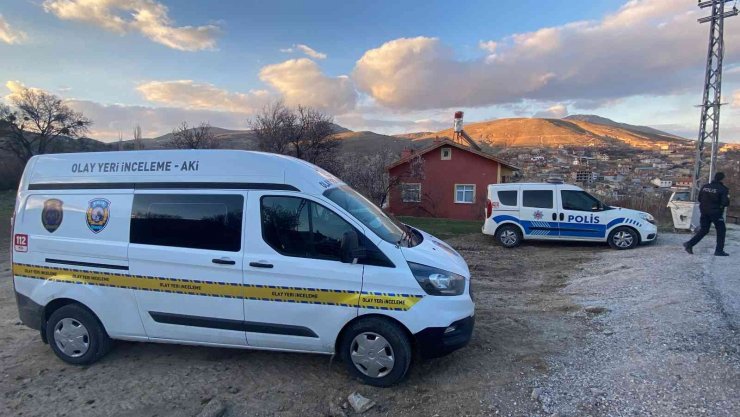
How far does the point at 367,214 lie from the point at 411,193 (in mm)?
25105

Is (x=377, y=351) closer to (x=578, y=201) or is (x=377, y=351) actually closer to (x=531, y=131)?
(x=578, y=201)

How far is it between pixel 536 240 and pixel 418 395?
982cm

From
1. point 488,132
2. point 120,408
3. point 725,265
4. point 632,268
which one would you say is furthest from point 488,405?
point 488,132

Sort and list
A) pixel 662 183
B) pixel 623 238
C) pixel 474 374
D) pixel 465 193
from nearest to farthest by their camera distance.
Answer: pixel 474 374
pixel 623 238
pixel 662 183
pixel 465 193

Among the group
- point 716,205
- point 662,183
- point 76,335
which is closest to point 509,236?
point 716,205

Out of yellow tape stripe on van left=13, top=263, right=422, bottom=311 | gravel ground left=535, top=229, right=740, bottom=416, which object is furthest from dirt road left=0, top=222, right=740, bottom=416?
yellow tape stripe on van left=13, top=263, right=422, bottom=311

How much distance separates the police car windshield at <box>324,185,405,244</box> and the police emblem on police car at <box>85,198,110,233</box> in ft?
7.42

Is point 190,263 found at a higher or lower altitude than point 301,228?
lower

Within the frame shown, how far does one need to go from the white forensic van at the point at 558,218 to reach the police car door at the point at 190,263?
9468mm

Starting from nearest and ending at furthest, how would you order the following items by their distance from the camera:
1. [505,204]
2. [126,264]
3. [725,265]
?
[126,264]
[725,265]
[505,204]

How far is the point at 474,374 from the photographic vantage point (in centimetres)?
407

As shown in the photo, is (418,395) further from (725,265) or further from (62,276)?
(725,265)

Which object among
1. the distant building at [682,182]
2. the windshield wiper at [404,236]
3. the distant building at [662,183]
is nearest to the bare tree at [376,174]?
the distant building at [682,182]

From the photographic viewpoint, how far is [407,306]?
379 cm
